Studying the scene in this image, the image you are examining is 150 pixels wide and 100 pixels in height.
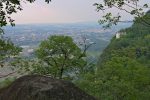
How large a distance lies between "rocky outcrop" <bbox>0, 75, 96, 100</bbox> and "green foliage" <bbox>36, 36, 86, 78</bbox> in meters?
23.1

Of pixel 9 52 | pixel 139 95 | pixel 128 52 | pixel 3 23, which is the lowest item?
pixel 139 95

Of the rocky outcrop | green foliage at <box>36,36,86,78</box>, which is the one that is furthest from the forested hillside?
the rocky outcrop

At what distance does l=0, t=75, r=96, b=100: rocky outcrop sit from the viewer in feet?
36.6

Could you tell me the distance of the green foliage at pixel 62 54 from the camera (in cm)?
3528

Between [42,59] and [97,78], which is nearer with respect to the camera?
[42,59]

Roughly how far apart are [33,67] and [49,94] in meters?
23.9

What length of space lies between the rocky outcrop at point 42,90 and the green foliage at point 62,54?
23.1 metres

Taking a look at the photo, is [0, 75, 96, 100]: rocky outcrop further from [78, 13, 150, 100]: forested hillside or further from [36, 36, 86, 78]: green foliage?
[78, 13, 150, 100]: forested hillside

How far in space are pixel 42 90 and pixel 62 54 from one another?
83.8 ft

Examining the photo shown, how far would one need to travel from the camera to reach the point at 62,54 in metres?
36.8

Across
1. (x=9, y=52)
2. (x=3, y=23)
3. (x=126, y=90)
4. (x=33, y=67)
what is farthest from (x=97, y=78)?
(x=3, y=23)

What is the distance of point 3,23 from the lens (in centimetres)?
1479

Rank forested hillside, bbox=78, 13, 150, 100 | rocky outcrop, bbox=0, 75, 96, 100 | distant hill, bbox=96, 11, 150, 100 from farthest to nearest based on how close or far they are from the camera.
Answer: distant hill, bbox=96, 11, 150, 100
forested hillside, bbox=78, 13, 150, 100
rocky outcrop, bbox=0, 75, 96, 100

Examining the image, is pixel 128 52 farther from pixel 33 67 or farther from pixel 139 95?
pixel 33 67
